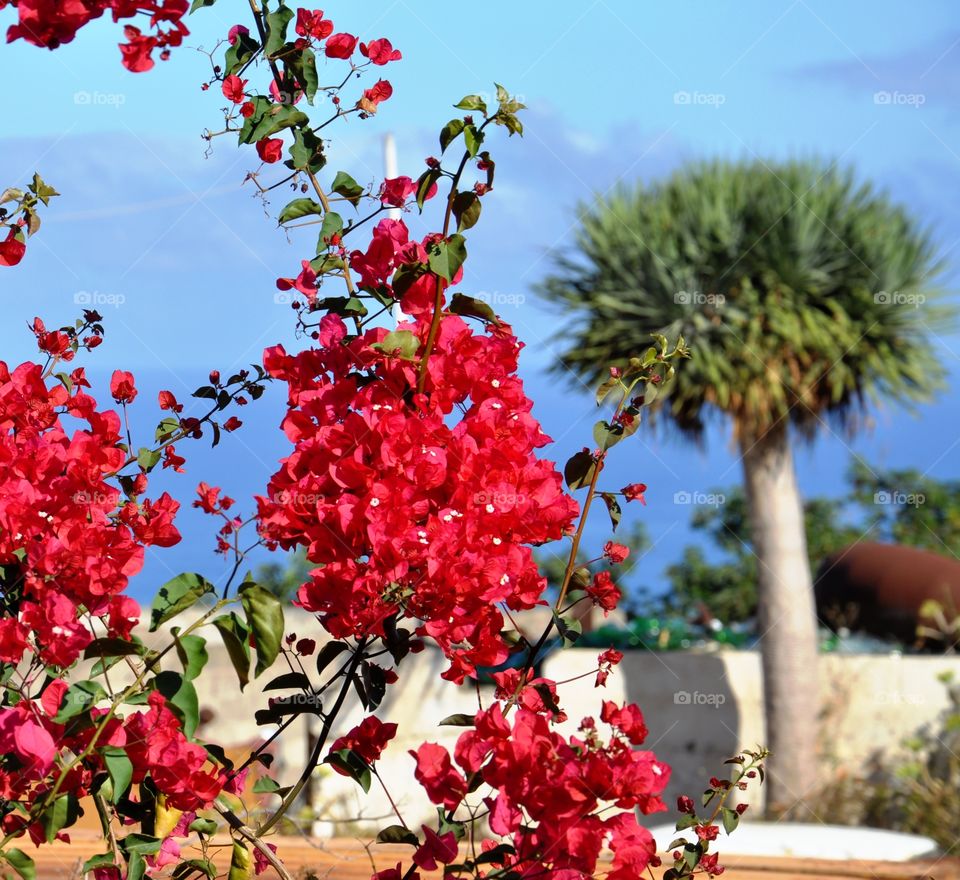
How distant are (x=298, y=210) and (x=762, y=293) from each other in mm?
7655

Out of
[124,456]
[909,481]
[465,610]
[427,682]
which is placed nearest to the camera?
[465,610]

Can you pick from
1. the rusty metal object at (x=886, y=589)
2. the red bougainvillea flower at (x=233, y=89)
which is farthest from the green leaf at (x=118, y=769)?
the rusty metal object at (x=886, y=589)

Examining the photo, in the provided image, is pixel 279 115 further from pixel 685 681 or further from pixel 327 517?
pixel 685 681

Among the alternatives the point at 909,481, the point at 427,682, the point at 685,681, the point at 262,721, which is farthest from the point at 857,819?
the point at 909,481

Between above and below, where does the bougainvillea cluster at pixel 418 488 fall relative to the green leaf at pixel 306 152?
below

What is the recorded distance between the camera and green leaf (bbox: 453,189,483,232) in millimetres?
1472

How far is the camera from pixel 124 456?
1713mm

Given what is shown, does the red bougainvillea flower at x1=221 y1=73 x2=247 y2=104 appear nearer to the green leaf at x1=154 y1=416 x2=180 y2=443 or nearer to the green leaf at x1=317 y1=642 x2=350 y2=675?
the green leaf at x1=154 y1=416 x2=180 y2=443

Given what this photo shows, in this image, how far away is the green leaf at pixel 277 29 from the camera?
5.25ft

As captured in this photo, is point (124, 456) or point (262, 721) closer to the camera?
point (262, 721)

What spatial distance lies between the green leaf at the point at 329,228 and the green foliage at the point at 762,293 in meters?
6.98

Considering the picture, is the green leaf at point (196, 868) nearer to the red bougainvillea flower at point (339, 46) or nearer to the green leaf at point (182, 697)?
the green leaf at point (182, 697)

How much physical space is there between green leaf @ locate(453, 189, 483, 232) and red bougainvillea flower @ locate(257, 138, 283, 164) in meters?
0.32

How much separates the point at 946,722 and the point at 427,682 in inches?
137
